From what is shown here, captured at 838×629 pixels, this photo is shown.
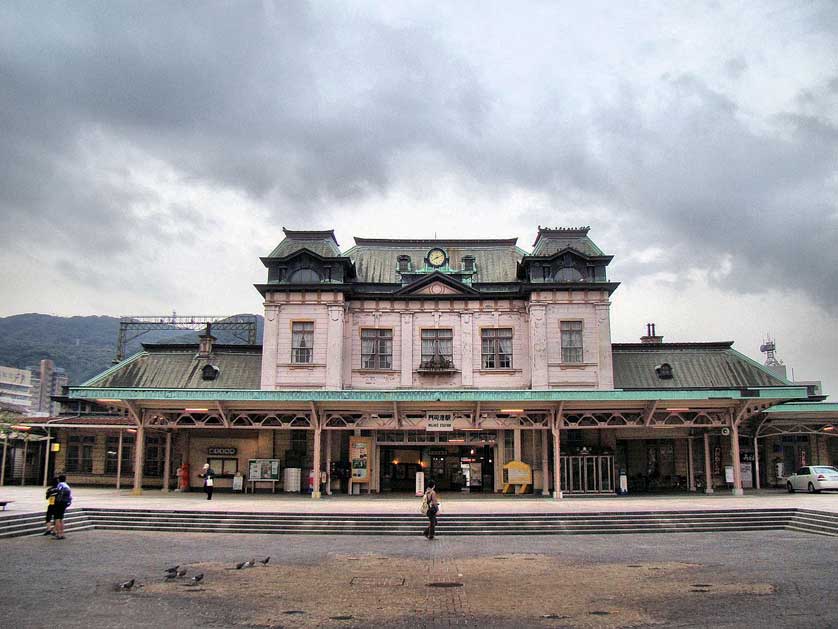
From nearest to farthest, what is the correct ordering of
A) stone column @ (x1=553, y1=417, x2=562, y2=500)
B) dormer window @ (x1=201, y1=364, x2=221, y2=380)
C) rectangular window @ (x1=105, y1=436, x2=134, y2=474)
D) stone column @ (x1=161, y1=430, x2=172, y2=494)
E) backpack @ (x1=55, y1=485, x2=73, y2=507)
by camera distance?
backpack @ (x1=55, y1=485, x2=73, y2=507), stone column @ (x1=553, y1=417, x2=562, y2=500), stone column @ (x1=161, y1=430, x2=172, y2=494), dormer window @ (x1=201, y1=364, x2=221, y2=380), rectangular window @ (x1=105, y1=436, x2=134, y2=474)

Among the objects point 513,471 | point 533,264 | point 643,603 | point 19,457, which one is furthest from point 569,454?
point 19,457

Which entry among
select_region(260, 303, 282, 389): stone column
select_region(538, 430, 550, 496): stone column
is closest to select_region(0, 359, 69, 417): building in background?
select_region(260, 303, 282, 389): stone column

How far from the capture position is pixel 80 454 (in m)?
40.8

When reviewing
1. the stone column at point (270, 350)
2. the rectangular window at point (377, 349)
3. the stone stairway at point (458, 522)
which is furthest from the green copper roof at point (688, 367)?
the stone column at point (270, 350)

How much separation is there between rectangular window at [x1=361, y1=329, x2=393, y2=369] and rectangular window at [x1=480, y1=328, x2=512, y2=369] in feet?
15.8

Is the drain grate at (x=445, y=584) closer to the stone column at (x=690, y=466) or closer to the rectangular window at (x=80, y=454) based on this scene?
the stone column at (x=690, y=466)

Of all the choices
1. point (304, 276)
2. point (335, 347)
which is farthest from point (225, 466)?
point (304, 276)

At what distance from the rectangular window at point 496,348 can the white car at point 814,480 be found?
14231 millimetres

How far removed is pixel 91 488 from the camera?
125 feet

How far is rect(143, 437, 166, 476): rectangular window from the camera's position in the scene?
39.8 meters

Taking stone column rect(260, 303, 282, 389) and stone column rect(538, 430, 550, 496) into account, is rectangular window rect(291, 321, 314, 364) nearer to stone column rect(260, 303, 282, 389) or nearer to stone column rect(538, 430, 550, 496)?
stone column rect(260, 303, 282, 389)

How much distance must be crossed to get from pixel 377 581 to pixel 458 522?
9187mm

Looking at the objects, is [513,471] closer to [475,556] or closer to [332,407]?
[332,407]

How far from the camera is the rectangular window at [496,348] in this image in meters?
37.8
